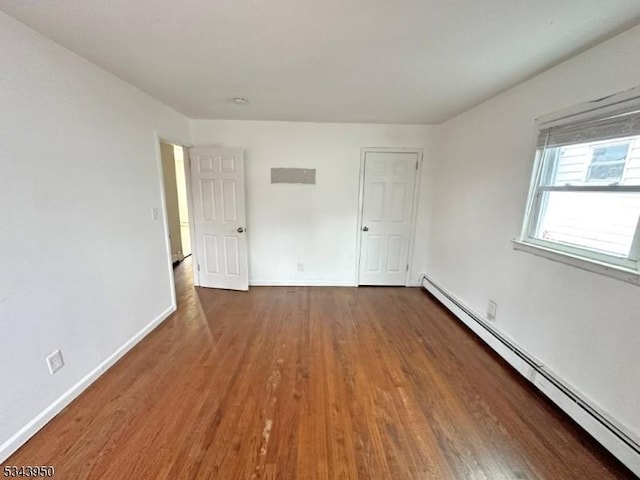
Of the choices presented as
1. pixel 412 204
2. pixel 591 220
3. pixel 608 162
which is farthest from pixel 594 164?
pixel 412 204

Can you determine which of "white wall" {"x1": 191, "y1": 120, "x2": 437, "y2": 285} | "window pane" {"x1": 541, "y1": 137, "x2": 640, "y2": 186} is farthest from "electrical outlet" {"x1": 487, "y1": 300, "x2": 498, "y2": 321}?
"white wall" {"x1": 191, "y1": 120, "x2": 437, "y2": 285}

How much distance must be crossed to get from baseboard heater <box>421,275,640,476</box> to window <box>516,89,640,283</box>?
2.67 ft

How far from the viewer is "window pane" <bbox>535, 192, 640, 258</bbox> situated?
151 centimetres

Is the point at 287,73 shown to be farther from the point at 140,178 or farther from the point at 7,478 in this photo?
the point at 7,478

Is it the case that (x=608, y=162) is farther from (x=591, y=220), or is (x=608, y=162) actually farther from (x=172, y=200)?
(x=172, y=200)

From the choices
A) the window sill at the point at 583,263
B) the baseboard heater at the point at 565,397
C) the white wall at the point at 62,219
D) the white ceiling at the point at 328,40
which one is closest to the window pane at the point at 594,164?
the window sill at the point at 583,263

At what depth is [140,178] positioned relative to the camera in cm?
249

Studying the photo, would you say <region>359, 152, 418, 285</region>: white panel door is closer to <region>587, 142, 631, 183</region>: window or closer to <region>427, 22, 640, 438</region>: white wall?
<region>427, 22, 640, 438</region>: white wall

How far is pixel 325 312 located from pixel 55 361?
7.49 ft

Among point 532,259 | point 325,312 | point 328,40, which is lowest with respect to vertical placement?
point 325,312

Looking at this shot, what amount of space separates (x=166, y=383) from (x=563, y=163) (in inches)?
130

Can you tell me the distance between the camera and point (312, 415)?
1711 mm

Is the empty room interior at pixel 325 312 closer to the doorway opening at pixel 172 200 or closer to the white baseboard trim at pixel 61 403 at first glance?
the white baseboard trim at pixel 61 403

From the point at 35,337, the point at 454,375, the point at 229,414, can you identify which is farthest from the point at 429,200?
the point at 35,337
